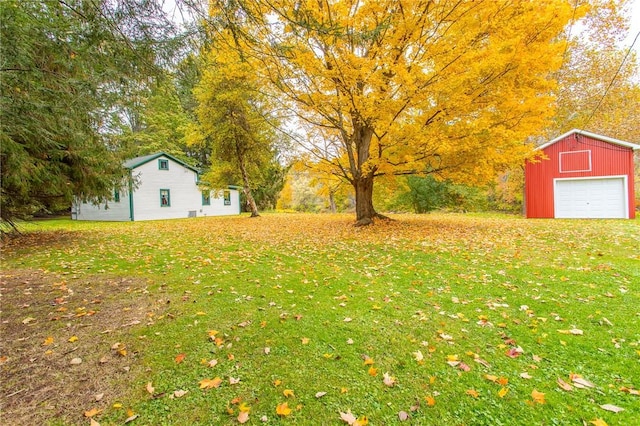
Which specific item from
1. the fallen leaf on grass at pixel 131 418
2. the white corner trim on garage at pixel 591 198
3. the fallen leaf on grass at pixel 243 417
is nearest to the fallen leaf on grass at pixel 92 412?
the fallen leaf on grass at pixel 131 418

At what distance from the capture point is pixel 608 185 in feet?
43.6

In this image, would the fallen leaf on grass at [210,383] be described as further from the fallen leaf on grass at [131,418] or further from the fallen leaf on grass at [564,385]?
the fallen leaf on grass at [564,385]

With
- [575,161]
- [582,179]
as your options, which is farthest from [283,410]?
[582,179]

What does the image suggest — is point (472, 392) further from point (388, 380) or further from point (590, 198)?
point (590, 198)

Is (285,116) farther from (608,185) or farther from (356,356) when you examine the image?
(608,185)

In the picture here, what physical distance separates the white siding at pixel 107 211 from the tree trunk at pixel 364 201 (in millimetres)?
12421

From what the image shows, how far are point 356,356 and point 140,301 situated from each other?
3018 millimetres

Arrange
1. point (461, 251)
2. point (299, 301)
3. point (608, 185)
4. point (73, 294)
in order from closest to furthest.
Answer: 1. point (299, 301)
2. point (73, 294)
3. point (461, 251)
4. point (608, 185)

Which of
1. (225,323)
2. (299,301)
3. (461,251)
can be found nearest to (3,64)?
(225,323)

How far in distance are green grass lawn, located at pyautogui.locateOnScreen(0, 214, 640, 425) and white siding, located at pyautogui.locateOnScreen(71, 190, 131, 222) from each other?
1210cm

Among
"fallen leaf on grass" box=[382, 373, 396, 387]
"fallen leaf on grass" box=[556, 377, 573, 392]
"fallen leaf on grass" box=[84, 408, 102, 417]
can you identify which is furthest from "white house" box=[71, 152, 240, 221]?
"fallen leaf on grass" box=[556, 377, 573, 392]

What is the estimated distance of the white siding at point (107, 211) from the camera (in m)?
16.8

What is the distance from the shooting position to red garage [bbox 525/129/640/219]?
1291cm

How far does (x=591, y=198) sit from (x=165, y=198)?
23.0m
